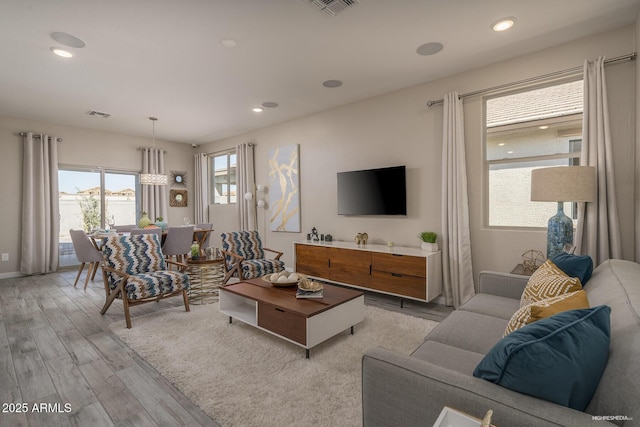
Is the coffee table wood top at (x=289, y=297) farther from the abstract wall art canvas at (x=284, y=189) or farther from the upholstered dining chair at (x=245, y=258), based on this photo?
the abstract wall art canvas at (x=284, y=189)

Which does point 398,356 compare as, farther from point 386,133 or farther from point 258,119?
point 258,119

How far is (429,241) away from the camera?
3.72 metres

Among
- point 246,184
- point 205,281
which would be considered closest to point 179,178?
point 246,184

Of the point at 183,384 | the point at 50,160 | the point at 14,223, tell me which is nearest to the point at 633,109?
the point at 183,384

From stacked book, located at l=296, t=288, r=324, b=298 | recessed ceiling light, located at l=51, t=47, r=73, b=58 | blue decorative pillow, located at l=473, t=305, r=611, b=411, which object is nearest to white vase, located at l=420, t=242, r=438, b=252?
stacked book, located at l=296, t=288, r=324, b=298

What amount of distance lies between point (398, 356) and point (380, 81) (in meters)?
3.51

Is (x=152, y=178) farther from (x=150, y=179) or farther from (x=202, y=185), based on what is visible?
(x=202, y=185)

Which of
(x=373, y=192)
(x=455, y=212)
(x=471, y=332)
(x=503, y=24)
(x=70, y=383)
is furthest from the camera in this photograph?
(x=373, y=192)

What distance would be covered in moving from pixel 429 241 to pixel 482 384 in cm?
280

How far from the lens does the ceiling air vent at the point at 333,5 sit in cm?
237

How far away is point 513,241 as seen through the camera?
11.0 feet

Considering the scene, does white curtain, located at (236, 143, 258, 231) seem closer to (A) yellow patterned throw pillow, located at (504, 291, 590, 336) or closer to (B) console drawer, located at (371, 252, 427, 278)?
(B) console drawer, located at (371, 252, 427, 278)

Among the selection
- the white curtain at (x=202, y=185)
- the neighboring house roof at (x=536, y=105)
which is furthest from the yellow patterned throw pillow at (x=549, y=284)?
the white curtain at (x=202, y=185)

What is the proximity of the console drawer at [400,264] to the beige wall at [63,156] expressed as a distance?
17.6 feet
